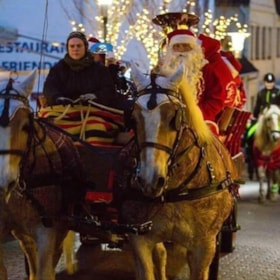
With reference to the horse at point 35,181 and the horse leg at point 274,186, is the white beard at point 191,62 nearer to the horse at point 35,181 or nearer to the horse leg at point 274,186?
the horse at point 35,181

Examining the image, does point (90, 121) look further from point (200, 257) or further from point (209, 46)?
point (209, 46)

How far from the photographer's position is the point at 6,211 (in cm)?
Answer: 650

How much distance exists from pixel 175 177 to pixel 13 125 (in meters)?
1.35

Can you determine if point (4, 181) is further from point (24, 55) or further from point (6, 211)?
point (24, 55)

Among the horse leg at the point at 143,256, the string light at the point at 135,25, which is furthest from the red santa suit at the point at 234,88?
the string light at the point at 135,25

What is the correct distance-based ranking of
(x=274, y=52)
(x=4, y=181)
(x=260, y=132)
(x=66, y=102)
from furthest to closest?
(x=274, y=52)
(x=260, y=132)
(x=66, y=102)
(x=4, y=181)

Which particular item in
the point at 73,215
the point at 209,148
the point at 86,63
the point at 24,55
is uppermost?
the point at 24,55

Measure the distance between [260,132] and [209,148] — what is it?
34.8 feet

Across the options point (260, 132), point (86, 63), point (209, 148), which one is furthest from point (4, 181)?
point (260, 132)

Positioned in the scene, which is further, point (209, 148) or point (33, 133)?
point (209, 148)

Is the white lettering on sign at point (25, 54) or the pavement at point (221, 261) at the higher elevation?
the white lettering on sign at point (25, 54)

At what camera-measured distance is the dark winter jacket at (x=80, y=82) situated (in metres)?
7.80

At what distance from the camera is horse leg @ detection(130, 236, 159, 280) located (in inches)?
250

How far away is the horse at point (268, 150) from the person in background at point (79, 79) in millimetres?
9303
